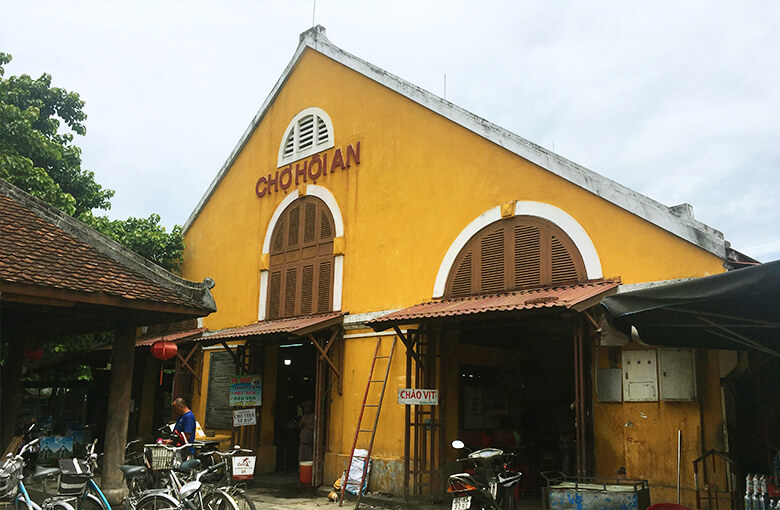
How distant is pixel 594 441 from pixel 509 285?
2.64m

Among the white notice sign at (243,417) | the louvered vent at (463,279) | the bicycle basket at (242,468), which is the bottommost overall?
the bicycle basket at (242,468)

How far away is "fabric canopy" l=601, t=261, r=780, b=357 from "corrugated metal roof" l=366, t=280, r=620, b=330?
1.16 m

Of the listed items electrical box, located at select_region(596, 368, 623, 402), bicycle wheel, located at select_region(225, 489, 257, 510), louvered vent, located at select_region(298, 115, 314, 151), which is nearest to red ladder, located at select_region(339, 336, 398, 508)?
bicycle wheel, located at select_region(225, 489, 257, 510)

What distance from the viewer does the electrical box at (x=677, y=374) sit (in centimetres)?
825

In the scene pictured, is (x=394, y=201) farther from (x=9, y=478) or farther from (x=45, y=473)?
(x=9, y=478)

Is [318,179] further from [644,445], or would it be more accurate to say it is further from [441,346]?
[644,445]

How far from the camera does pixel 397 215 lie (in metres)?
12.2

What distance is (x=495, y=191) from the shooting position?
10.8m

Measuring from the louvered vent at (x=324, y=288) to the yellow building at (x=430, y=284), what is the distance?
0.13ft

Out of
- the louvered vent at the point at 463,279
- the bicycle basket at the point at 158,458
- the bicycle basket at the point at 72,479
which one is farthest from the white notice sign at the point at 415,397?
the bicycle basket at the point at 72,479

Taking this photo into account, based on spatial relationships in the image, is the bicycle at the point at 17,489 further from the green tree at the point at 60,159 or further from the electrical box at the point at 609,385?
the green tree at the point at 60,159

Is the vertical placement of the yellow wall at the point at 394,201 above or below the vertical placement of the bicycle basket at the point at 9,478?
above

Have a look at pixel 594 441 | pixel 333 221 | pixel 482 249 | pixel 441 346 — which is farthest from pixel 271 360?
pixel 594 441

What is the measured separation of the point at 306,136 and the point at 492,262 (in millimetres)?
5818
